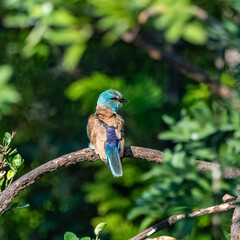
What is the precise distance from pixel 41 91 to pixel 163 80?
1.24m

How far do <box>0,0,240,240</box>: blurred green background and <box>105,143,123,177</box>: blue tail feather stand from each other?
37cm

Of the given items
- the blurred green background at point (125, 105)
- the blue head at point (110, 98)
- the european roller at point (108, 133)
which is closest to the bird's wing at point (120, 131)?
the european roller at point (108, 133)

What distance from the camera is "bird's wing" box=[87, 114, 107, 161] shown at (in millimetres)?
3268

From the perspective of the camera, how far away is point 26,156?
5.09 metres

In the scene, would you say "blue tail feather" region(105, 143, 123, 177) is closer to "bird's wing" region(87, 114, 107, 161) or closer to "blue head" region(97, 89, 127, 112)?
"bird's wing" region(87, 114, 107, 161)

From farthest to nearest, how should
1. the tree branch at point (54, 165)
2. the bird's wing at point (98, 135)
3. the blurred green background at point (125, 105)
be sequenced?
the bird's wing at point (98, 135) → the tree branch at point (54, 165) → the blurred green background at point (125, 105)

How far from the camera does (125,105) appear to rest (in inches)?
156

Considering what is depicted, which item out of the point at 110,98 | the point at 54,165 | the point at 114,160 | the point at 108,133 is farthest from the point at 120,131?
→ the point at 54,165

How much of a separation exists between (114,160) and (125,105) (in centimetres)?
77

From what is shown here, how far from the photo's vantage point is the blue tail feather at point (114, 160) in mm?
3276

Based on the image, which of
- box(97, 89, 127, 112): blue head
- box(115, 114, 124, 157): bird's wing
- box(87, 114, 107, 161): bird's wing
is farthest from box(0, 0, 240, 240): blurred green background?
box(87, 114, 107, 161): bird's wing

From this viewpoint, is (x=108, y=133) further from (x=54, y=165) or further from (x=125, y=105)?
(x=54, y=165)

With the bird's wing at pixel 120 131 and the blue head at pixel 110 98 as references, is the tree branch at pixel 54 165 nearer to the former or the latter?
the bird's wing at pixel 120 131

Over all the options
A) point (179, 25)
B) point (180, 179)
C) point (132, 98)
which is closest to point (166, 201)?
point (180, 179)
